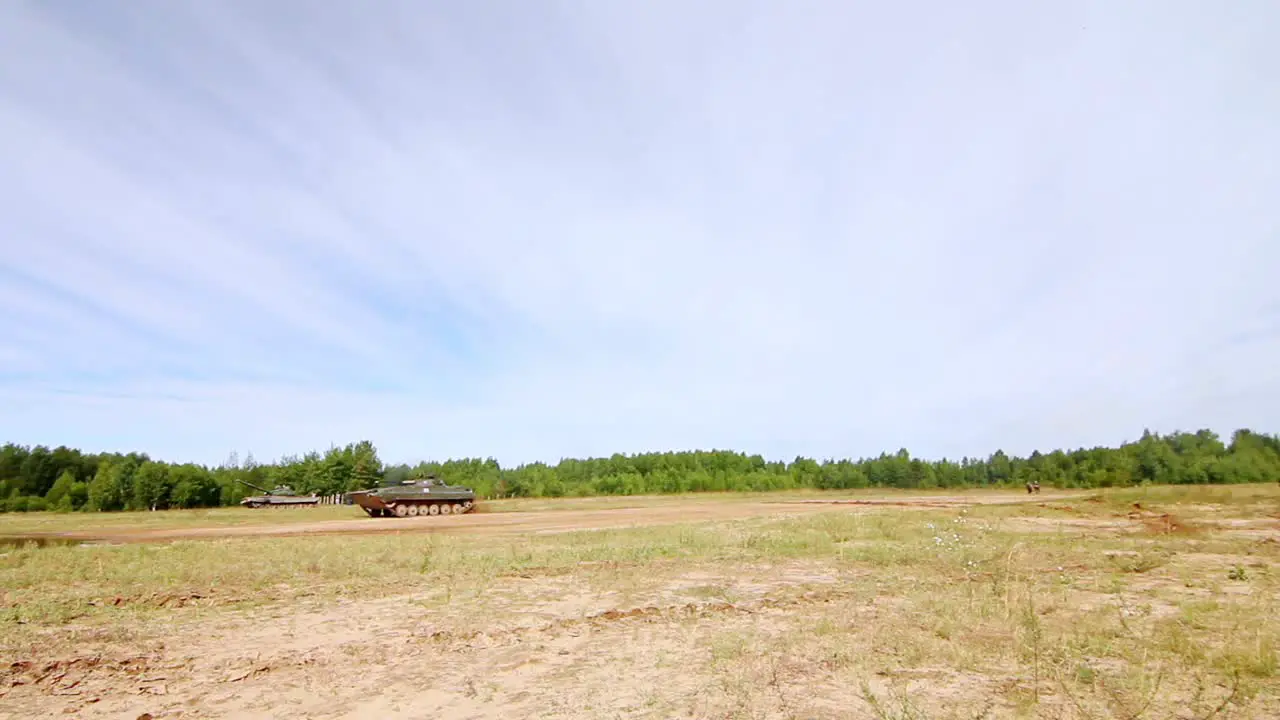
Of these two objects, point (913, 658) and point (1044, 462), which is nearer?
point (913, 658)

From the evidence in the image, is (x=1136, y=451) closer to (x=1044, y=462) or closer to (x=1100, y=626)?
(x=1044, y=462)

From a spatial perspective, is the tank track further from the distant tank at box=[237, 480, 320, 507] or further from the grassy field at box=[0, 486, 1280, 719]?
the grassy field at box=[0, 486, 1280, 719]

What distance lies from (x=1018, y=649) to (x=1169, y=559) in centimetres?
1024

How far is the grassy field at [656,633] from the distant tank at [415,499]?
20803 millimetres

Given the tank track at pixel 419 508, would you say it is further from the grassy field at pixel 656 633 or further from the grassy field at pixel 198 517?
the grassy field at pixel 656 633

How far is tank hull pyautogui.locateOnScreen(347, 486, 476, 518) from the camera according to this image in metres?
38.0

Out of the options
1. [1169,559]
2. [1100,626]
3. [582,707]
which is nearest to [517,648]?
[582,707]

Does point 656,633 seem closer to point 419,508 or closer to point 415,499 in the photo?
point 415,499

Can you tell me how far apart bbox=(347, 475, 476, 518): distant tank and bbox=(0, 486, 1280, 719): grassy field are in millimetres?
20803

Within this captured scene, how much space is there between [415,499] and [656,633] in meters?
32.7

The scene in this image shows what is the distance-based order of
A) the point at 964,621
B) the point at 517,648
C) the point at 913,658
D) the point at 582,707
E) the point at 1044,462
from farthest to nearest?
the point at 1044,462, the point at 964,621, the point at 517,648, the point at 913,658, the point at 582,707

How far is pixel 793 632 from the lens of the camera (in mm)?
8570

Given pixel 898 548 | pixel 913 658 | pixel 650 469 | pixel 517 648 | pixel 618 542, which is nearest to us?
pixel 913 658

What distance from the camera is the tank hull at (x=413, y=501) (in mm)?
38000
